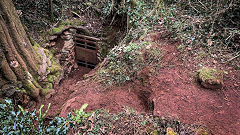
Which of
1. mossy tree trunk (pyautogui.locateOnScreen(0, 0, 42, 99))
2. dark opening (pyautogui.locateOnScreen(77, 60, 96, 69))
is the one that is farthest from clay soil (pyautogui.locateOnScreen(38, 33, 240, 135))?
dark opening (pyautogui.locateOnScreen(77, 60, 96, 69))

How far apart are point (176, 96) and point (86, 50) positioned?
4.57 metres

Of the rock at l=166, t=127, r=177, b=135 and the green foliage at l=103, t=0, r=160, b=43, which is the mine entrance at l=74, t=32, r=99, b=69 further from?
the rock at l=166, t=127, r=177, b=135

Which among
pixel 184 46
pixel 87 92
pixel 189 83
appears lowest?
pixel 87 92

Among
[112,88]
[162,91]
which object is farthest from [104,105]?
[162,91]

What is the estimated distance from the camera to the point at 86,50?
23.2ft

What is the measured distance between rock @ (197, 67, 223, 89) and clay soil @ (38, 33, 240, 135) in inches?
4.1

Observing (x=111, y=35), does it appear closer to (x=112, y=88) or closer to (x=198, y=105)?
(x=112, y=88)

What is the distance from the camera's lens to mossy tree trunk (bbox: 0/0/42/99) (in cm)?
364

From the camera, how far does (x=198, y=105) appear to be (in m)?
3.21

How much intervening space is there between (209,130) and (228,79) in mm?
1414

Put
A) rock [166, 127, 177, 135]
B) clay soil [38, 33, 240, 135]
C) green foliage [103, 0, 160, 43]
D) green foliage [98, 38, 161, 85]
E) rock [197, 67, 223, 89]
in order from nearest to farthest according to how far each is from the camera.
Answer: rock [166, 127, 177, 135] < clay soil [38, 33, 240, 135] < rock [197, 67, 223, 89] < green foliage [98, 38, 161, 85] < green foliage [103, 0, 160, 43]

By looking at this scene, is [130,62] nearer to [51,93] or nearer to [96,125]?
[96,125]

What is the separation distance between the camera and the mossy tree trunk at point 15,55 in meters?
3.64

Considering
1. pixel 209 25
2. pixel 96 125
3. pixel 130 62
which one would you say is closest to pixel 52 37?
pixel 130 62
